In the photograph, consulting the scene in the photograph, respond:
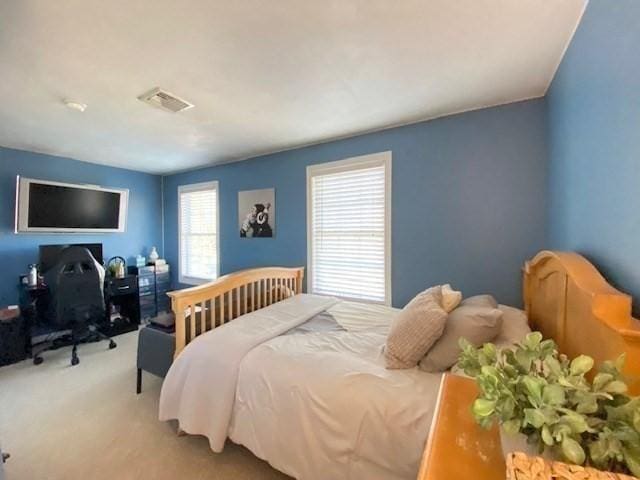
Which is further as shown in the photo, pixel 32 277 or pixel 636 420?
pixel 32 277

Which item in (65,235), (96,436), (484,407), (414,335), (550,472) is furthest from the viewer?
(65,235)

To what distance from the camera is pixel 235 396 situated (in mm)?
1576

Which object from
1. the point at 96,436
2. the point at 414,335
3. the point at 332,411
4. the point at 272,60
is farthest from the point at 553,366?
the point at 96,436

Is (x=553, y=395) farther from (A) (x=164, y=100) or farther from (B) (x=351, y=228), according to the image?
(A) (x=164, y=100)

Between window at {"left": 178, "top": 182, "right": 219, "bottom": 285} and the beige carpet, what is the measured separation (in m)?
1.85

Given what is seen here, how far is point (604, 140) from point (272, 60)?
1669 millimetres

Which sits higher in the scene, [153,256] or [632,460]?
[153,256]

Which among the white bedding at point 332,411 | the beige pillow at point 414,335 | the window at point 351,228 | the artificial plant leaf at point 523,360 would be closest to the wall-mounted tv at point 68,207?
the window at point 351,228

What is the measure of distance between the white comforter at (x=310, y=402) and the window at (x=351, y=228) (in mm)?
1082

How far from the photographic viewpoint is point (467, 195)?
7.80 ft

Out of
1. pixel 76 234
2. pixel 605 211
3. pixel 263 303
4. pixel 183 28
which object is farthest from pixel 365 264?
pixel 76 234

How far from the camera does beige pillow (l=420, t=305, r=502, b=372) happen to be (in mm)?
1351

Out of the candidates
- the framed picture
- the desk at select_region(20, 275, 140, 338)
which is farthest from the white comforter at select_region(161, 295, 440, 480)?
the desk at select_region(20, 275, 140, 338)

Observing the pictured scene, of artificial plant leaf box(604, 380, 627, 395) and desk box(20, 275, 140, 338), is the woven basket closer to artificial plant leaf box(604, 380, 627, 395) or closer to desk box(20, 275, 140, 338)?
artificial plant leaf box(604, 380, 627, 395)
